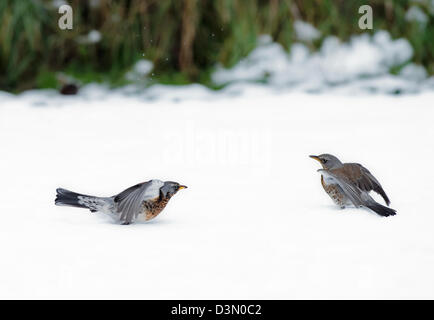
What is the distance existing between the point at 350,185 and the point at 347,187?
2 centimetres

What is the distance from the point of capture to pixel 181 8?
17.8 feet

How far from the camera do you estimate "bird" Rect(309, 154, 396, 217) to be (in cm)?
254

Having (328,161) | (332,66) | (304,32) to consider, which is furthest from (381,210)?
(304,32)

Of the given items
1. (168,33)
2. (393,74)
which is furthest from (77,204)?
(393,74)

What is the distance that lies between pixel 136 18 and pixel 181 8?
1.10 ft

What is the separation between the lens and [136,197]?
234 cm

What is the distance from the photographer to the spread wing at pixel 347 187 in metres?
2.54

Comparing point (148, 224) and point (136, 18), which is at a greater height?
point (136, 18)

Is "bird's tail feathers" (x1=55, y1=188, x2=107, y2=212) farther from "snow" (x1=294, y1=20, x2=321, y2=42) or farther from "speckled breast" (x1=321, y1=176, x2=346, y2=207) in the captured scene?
"snow" (x1=294, y1=20, x2=321, y2=42)

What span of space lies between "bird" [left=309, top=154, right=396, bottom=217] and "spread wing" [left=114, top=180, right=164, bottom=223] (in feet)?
1.88

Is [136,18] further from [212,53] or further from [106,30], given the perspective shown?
[212,53]

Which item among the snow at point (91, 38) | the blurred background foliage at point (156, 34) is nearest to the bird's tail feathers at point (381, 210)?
the blurred background foliage at point (156, 34)

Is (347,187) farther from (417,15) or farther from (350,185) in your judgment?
(417,15)

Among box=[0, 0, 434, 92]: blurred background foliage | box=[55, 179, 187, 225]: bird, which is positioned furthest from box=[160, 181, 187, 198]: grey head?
box=[0, 0, 434, 92]: blurred background foliage
